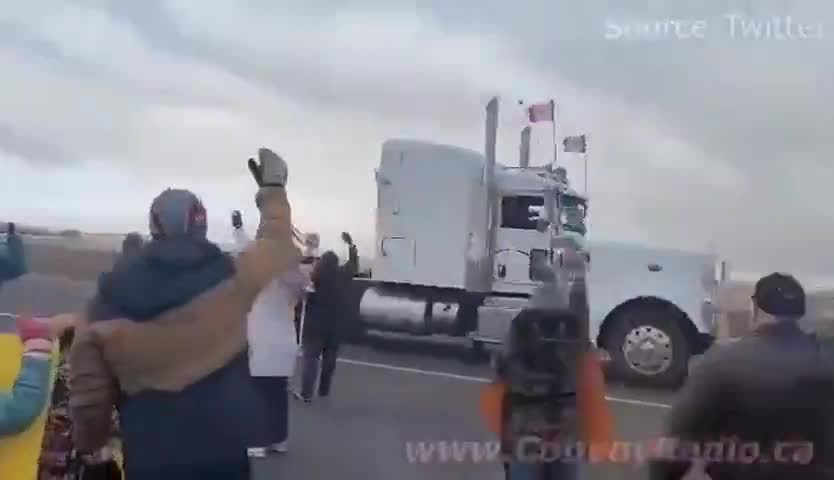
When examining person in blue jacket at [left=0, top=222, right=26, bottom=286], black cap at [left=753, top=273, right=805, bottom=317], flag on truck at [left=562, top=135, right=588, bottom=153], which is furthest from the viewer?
person in blue jacket at [left=0, top=222, right=26, bottom=286]

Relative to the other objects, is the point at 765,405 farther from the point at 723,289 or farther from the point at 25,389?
the point at 25,389

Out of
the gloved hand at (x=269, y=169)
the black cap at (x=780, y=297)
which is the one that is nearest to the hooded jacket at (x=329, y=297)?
the gloved hand at (x=269, y=169)

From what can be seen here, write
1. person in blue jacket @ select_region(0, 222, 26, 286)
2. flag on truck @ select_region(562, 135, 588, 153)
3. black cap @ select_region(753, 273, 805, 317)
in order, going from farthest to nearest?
person in blue jacket @ select_region(0, 222, 26, 286)
flag on truck @ select_region(562, 135, 588, 153)
black cap @ select_region(753, 273, 805, 317)

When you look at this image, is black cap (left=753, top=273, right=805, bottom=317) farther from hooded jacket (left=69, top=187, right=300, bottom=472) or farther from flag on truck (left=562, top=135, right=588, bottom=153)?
hooded jacket (left=69, top=187, right=300, bottom=472)

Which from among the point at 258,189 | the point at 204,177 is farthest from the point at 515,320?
the point at 204,177

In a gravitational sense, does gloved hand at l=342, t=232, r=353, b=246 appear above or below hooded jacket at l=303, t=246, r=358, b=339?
above

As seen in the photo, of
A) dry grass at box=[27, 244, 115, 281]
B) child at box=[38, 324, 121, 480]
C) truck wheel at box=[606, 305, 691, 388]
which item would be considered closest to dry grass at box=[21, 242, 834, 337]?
dry grass at box=[27, 244, 115, 281]

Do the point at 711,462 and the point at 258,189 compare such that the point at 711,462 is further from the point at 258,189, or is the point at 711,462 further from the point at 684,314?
the point at 258,189
